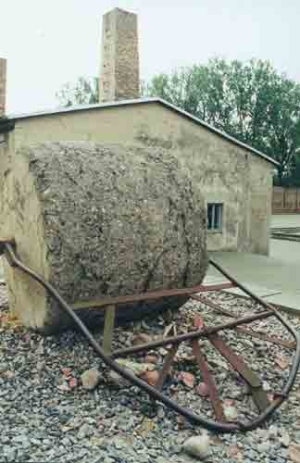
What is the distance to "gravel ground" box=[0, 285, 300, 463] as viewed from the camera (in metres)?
2.13

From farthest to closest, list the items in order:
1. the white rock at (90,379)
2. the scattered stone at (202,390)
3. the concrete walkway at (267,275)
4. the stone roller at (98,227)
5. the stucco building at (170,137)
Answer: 1. the stucco building at (170,137)
2. the concrete walkway at (267,275)
3. the stone roller at (98,227)
4. the scattered stone at (202,390)
5. the white rock at (90,379)

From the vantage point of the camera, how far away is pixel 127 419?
2.39 metres

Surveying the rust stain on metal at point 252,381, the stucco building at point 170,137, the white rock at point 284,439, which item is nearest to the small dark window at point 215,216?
the stucco building at point 170,137

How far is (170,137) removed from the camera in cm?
1025

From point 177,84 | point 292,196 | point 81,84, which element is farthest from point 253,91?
point 81,84

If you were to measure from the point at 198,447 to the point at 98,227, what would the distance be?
1.46m

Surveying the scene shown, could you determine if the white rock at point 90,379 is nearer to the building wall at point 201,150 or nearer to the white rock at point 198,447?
the white rock at point 198,447

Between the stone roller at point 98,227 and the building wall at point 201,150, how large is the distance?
17.0 feet

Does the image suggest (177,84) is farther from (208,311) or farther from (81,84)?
(208,311)

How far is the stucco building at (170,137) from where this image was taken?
8.47 metres

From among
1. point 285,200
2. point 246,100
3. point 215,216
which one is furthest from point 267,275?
point 246,100

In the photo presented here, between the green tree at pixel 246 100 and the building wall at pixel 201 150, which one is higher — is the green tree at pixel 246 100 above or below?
above

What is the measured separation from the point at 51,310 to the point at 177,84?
38.8 meters

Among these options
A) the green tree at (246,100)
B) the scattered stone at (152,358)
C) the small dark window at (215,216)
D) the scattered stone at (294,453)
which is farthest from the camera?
the green tree at (246,100)
